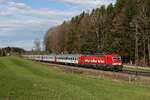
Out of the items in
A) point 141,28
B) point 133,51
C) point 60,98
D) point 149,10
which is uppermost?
point 149,10

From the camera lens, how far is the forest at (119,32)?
188 feet

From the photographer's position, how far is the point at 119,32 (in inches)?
2520

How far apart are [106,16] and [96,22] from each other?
448 centimetres

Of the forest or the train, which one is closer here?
the train

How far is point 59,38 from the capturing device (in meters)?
118

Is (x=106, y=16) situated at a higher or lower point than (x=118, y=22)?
higher

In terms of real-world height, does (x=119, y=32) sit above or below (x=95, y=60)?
above

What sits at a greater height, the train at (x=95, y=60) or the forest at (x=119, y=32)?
the forest at (x=119, y=32)

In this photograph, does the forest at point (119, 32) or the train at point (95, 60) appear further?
the forest at point (119, 32)

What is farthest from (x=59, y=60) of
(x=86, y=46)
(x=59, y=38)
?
(x=59, y=38)

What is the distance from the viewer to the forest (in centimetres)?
5728

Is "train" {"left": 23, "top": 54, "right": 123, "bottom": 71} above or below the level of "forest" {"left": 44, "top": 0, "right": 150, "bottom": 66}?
below

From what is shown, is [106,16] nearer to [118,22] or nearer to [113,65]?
[118,22]

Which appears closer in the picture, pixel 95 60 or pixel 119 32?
pixel 95 60
